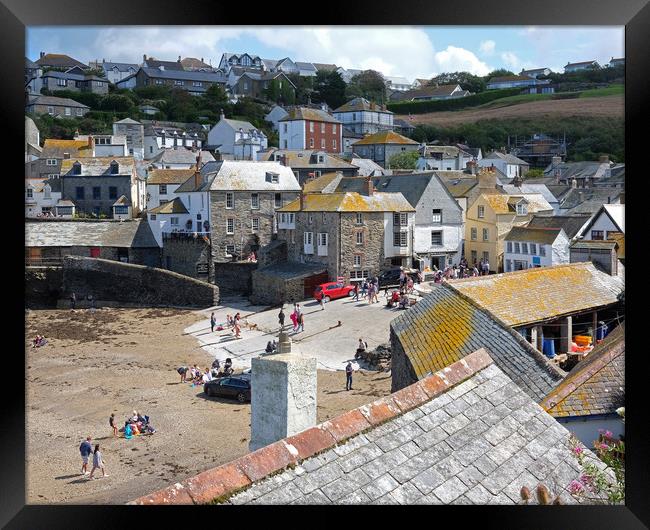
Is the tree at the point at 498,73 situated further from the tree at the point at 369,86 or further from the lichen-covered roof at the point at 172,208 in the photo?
the lichen-covered roof at the point at 172,208

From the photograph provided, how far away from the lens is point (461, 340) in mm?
9570

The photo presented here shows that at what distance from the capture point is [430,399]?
5070 mm

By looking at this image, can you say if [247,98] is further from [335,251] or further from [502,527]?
[502,527]

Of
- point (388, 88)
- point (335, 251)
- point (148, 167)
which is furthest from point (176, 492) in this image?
point (388, 88)

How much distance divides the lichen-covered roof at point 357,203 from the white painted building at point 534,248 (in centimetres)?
381

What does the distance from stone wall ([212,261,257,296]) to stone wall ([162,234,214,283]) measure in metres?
0.40

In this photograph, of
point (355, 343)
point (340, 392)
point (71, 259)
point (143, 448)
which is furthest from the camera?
point (71, 259)

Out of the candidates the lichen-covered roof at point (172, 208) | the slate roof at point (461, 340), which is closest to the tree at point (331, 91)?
the lichen-covered roof at point (172, 208)

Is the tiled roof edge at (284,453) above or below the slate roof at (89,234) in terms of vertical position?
below

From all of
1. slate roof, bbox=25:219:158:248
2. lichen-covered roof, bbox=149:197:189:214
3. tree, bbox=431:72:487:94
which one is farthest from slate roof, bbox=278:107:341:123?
tree, bbox=431:72:487:94

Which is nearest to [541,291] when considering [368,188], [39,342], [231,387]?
[231,387]

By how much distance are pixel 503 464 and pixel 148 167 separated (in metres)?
38.8

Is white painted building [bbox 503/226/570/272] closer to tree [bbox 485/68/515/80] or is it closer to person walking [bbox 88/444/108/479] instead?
person walking [bbox 88/444/108/479]

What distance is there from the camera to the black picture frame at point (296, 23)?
435 cm
